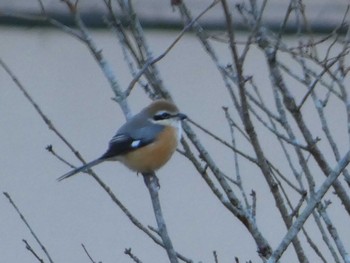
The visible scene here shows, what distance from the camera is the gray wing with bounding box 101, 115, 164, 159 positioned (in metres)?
4.49

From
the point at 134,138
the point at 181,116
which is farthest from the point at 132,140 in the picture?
the point at 181,116

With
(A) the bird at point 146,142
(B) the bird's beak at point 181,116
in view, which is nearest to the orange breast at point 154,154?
(A) the bird at point 146,142

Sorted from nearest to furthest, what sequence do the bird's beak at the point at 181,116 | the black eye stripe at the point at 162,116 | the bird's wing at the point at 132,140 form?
the bird's beak at the point at 181,116, the black eye stripe at the point at 162,116, the bird's wing at the point at 132,140

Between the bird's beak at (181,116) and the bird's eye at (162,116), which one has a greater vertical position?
the bird's eye at (162,116)

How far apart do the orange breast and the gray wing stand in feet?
0.08

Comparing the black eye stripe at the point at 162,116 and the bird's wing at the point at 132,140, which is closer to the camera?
the black eye stripe at the point at 162,116

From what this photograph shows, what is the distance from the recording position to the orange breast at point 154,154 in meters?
4.53

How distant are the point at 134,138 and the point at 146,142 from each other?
0.09 metres

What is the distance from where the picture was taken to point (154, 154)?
4.57m

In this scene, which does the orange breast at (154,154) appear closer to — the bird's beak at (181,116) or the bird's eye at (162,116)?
the bird's eye at (162,116)

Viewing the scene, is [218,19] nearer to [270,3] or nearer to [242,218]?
[270,3]

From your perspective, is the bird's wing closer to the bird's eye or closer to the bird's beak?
the bird's eye

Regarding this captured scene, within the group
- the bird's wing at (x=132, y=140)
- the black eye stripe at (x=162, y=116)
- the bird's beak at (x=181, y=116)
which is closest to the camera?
the bird's beak at (x=181, y=116)

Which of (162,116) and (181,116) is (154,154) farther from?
(181,116)
